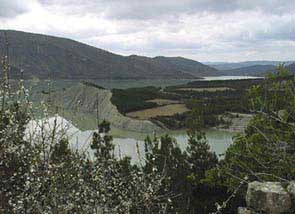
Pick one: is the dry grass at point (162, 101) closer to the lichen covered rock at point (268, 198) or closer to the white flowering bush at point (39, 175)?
the lichen covered rock at point (268, 198)

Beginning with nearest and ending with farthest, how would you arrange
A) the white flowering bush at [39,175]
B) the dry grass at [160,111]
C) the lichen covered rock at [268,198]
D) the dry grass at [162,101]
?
1. the white flowering bush at [39,175]
2. the lichen covered rock at [268,198]
3. the dry grass at [160,111]
4. the dry grass at [162,101]

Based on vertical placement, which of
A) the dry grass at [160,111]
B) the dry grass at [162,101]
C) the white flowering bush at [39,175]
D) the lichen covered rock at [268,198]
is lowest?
the dry grass at [160,111]

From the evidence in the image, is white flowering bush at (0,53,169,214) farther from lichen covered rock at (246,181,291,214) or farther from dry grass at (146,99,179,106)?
dry grass at (146,99,179,106)

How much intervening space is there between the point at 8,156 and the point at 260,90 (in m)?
7.06

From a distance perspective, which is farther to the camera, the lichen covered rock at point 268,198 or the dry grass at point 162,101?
the dry grass at point 162,101

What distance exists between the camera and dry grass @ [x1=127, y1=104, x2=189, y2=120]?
6023 cm

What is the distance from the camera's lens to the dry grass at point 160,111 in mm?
60231

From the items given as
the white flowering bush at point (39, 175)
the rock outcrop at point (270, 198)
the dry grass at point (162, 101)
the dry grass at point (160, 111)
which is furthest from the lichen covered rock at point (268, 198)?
the dry grass at point (162, 101)

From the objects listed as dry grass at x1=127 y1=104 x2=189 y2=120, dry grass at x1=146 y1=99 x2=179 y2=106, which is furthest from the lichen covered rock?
dry grass at x1=146 y1=99 x2=179 y2=106

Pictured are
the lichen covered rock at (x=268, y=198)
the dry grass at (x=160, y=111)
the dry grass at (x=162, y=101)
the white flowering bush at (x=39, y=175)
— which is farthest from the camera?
the dry grass at (x=162, y=101)

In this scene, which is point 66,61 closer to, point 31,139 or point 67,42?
point 67,42

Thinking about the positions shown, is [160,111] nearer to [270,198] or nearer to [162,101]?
[162,101]

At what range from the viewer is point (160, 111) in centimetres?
6391

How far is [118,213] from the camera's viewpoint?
15.3 feet
